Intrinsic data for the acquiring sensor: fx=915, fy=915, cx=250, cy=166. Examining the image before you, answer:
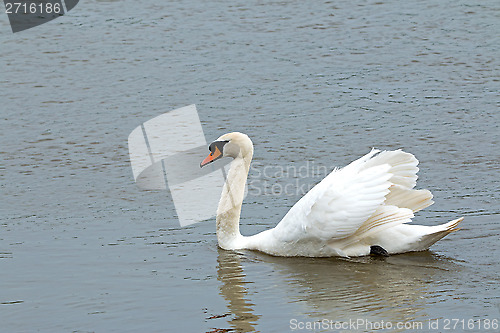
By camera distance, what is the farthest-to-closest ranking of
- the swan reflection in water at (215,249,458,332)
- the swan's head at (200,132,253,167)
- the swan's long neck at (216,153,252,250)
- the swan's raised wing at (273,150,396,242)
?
1. the swan's head at (200,132,253,167)
2. the swan's long neck at (216,153,252,250)
3. the swan's raised wing at (273,150,396,242)
4. the swan reflection in water at (215,249,458,332)

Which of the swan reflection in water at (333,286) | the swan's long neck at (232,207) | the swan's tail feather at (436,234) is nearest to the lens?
the swan reflection in water at (333,286)

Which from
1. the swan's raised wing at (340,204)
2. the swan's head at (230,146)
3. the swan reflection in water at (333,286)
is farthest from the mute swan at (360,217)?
the swan's head at (230,146)

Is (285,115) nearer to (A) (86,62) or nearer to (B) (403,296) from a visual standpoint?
(A) (86,62)

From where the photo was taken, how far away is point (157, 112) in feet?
38.8

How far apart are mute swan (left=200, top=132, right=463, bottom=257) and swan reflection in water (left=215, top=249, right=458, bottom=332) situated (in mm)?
107

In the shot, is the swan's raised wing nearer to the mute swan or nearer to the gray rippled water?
the mute swan

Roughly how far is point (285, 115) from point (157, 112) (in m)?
1.67

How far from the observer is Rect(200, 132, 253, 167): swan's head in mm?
8203

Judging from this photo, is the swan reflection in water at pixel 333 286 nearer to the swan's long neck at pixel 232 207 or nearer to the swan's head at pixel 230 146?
the swan's long neck at pixel 232 207

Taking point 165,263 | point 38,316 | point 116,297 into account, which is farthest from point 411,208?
point 38,316

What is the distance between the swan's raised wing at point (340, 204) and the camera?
7367 mm

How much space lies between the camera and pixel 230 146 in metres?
8.23

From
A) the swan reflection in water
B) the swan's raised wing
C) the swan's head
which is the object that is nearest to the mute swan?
the swan's raised wing

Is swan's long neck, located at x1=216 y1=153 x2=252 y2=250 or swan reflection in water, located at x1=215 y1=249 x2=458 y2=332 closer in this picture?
swan reflection in water, located at x1=215 y1=249 x2=458 y2=332
